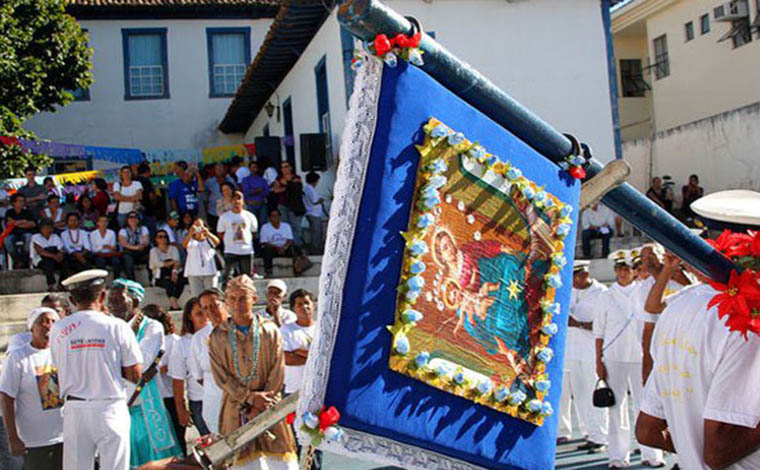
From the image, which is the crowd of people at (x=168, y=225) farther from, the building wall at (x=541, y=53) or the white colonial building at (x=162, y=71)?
the white colonial building at (x=162, y=71)

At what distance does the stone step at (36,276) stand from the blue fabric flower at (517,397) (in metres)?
14.1

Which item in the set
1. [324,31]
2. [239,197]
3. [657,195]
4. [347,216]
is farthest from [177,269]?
[347,216]

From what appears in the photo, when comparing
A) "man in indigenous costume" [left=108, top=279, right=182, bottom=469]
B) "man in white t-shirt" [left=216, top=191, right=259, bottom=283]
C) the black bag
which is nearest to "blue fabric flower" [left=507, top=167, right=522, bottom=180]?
"man in indigenous costume" [left=108, top=279, right=182, bottom=469]

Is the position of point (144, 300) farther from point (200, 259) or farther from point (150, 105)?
point (150, 105)

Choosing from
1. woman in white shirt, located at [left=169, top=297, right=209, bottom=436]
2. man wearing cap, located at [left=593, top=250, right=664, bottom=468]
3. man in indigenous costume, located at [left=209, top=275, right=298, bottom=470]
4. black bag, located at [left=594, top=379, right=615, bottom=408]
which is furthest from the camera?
man wearing cap, located at [left=593, top=250, right=664, bottom=468]

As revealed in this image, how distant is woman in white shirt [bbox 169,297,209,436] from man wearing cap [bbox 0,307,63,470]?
1.09 m

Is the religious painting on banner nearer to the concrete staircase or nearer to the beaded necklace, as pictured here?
the beaded necklace

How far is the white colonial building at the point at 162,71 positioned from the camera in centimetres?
3009

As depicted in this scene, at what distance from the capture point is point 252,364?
241 inches

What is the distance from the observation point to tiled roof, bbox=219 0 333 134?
19.0m

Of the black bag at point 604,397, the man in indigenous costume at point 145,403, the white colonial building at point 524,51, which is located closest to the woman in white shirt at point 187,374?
the man in indigenous costume at point 145,403

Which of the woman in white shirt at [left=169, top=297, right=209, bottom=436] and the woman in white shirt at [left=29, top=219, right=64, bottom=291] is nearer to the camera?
the woman in white shirt at [left=169, top=297, right=209, bottom=436]

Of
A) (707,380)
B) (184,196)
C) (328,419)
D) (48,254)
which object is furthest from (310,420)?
(184,196)

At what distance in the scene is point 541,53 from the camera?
19.7 metres
